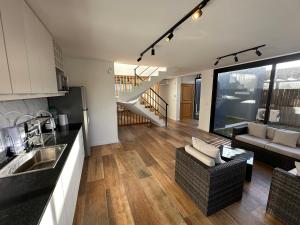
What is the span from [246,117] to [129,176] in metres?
3.97

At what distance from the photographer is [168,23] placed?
5.92 ft

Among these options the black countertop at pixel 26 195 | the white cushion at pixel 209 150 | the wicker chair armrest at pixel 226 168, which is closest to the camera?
the black countertop at pixel 26 195

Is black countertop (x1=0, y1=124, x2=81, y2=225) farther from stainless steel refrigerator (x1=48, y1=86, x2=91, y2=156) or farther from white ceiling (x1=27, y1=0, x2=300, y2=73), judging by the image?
stainless steel refrigerator (x1=48, y1=86, x2=91, y2=156)

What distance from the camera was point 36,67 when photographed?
150cm

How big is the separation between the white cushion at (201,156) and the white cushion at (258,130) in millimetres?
2392

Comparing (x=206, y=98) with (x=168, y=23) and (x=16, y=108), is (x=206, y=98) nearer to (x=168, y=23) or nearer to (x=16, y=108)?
(x=168, y=23)

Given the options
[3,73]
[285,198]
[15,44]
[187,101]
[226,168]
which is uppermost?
[15,44]

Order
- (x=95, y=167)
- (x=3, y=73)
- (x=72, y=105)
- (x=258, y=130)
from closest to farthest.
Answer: (x=3, y=73)
(x=95, y=167)
(x=72, y=105)
(x=258, y=130)

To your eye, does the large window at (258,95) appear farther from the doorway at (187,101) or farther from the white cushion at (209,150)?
the white cushion at (209,150)

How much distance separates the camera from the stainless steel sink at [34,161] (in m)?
1.35

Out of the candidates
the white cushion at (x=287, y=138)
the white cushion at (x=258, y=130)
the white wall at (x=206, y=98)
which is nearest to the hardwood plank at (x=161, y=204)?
the white cushion at (x=287, y=138)

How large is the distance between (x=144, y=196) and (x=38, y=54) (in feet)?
7.91

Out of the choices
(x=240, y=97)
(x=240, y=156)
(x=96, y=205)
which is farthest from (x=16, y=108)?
(x=240, y=97)

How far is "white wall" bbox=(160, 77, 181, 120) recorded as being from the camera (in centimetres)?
729
